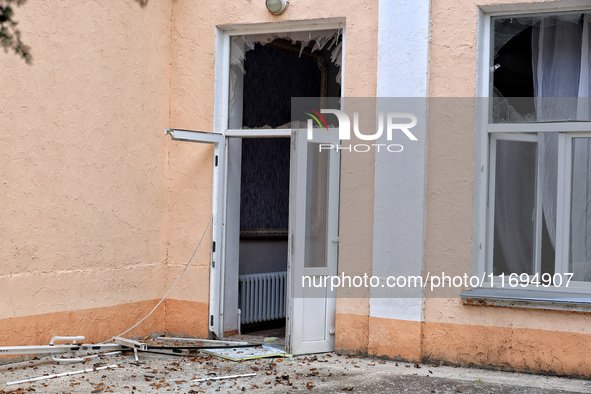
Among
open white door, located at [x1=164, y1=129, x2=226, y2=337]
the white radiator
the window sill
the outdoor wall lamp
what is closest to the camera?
the window sill

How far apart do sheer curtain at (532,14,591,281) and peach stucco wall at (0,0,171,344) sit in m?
3.76

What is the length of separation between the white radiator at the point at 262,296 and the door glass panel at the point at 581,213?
11.8 feet

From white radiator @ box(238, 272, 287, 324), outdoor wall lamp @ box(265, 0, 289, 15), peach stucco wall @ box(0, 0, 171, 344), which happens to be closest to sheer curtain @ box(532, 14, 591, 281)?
outdoor wall lamp @ box(265, 0, 289, 15)

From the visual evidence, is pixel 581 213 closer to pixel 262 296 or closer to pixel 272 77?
pixel 262 296

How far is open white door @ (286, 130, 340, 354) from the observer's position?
738cm

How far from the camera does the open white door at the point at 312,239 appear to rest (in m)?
7.38

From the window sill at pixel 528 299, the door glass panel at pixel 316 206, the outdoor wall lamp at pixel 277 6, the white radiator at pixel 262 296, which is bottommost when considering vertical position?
the white radiator at pixel 262 296

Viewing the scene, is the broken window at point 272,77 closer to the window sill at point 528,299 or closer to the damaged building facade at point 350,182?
the damaged building facade at point 350,182

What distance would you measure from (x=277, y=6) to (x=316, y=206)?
1.99 meters

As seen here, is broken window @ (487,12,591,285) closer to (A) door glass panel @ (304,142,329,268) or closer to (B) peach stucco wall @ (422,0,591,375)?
(B) peach stucco wall @ (422,0,591,375)

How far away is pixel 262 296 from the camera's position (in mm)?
9109

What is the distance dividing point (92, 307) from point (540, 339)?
4.01 m

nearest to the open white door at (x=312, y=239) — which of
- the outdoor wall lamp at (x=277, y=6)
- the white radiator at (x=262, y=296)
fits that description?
the outdoor wall lamp at (x=277, y=6)

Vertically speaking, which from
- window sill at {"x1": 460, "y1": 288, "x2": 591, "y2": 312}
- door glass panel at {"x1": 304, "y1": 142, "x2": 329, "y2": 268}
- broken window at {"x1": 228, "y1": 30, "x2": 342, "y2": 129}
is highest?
broken window at {"x1": 228, "y1": 30, "x2": 342, "y2": 129}
